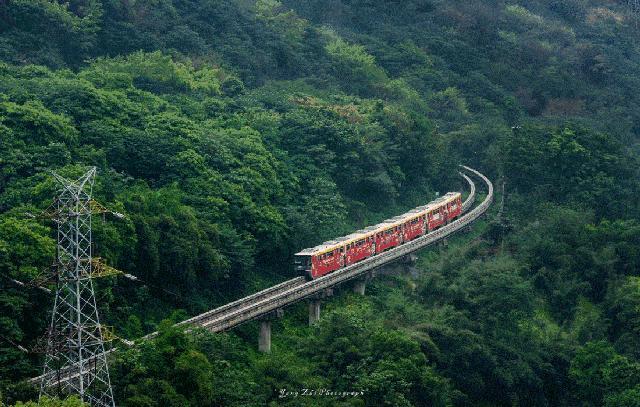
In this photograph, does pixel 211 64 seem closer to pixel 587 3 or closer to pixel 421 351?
pixel 421 351

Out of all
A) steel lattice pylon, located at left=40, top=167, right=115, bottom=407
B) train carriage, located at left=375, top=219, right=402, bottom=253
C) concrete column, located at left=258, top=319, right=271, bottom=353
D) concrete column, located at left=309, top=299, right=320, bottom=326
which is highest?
steel lattice pylon, located at left=40, top=167, right=115, bottom=407

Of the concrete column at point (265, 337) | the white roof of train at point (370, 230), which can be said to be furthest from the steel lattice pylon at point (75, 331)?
the white roof of train at point (370, 230)

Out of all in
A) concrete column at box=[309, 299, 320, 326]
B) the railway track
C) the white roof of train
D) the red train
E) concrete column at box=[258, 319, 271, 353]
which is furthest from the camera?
the white roof of train

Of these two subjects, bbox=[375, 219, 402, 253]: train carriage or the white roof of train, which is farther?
bbox=[375, 219, 402, 253]: train carriage

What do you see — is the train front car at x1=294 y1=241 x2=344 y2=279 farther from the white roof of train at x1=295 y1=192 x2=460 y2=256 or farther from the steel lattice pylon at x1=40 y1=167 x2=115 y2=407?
the steel lattice pylon at x1=40 y1=167 x2=115 y2=407

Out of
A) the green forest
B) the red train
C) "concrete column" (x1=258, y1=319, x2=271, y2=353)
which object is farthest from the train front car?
"concrete column" (x1=258, y1=319, x2=271, y2=353)

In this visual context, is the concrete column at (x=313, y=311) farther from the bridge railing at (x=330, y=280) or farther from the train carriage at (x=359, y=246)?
the train carriage at (x=359, y=246)

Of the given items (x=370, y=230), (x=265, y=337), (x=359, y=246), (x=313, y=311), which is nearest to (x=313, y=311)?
(x=313, y=311)

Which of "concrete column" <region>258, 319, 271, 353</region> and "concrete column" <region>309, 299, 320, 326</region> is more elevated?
"concrete column" <region>258, 319, 271, 353</region>

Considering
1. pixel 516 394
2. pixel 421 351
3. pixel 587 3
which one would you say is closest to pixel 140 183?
pixel 421 351
